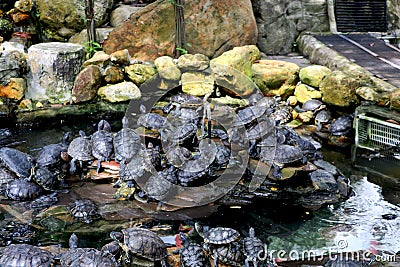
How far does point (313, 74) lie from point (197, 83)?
2.39m

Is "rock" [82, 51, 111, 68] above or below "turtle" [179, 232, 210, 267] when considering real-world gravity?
above

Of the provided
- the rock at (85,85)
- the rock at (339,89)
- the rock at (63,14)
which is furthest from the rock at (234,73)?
the rock at (63,14)

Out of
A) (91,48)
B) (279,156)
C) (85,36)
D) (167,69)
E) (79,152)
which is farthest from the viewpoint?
(85,36)

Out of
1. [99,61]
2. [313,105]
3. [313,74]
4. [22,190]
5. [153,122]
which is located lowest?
[313,105]

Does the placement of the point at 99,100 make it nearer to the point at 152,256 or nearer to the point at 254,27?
the point at 254,27

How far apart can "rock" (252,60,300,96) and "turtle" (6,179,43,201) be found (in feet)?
19.5

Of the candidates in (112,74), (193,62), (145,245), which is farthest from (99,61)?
(145,245)

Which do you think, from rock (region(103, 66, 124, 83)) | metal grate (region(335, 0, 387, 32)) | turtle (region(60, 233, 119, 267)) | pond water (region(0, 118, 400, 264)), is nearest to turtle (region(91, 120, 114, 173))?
pond water (region(0, 118, 400, 264))

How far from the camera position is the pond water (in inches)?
274

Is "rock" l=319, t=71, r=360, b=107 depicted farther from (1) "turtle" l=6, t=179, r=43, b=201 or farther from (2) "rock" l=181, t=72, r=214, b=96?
(1) "turtle" l=6, t=179, r=43, b=201

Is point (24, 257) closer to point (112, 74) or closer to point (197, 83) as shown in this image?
point (112, 74)

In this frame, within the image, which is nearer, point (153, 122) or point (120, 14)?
point (153, 122)

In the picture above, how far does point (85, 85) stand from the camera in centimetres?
1180

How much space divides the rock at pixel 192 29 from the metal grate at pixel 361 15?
281 cm
